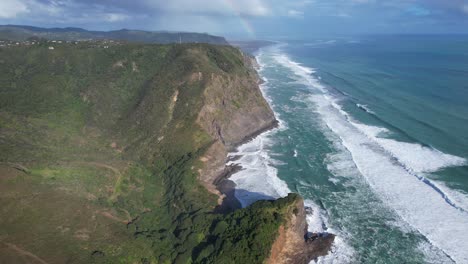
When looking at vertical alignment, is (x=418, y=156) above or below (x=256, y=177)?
above

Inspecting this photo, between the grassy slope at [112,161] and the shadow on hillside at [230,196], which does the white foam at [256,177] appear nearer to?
the shadow on hillside at [230,196]

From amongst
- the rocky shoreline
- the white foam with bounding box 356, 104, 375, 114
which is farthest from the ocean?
the rocky shoreline

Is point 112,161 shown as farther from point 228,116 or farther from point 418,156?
point 418,156

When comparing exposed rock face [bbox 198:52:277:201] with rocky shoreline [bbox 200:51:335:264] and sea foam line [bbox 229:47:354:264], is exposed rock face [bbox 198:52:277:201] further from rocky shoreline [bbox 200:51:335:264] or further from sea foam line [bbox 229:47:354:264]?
sea foam line [bbox 229:47:354:264]

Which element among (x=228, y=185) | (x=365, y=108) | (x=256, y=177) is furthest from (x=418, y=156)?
(x=228, y=185)

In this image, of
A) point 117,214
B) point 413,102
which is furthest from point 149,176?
point 413,102

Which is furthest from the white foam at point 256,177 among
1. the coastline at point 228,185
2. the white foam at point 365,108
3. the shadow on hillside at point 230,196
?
the white foam at point 365,108

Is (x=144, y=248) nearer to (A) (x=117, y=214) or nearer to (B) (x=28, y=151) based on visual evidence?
(A) (x=117, y=214)
